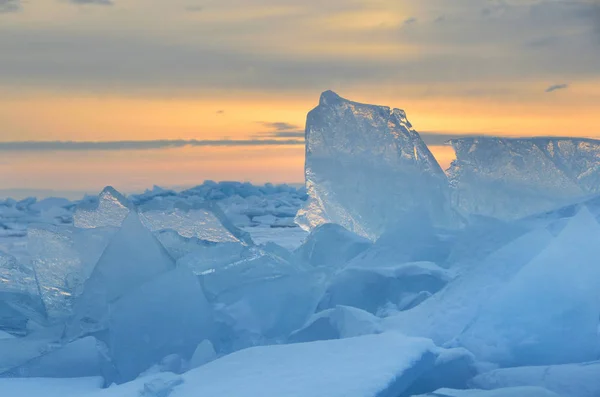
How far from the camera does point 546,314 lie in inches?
142

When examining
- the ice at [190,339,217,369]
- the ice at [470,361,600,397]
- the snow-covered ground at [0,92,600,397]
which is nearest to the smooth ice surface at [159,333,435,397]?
the snow-covered ground at [0,92,600,397]

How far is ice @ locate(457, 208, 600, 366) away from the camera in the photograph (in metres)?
3.55

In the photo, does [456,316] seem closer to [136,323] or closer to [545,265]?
[545,265]

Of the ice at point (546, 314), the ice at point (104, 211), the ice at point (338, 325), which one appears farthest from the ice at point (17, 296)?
the ice at point (546, 314)

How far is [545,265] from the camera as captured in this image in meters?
3.69

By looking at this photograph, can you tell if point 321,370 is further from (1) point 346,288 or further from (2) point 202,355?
(1) point 346,288

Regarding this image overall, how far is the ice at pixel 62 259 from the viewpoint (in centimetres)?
479

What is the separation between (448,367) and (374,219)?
2850mm

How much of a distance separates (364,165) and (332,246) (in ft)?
2.55

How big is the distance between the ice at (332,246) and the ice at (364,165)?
1.57 ft

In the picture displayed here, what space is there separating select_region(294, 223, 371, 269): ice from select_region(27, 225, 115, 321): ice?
1.39 meters

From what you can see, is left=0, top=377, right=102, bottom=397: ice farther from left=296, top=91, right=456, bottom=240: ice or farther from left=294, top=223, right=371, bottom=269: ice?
left=296, top=91, right=456, bottom=240: ice

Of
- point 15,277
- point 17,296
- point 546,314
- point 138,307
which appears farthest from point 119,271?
point 546,314

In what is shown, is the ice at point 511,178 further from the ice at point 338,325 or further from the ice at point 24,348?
the ice at point 24,348
